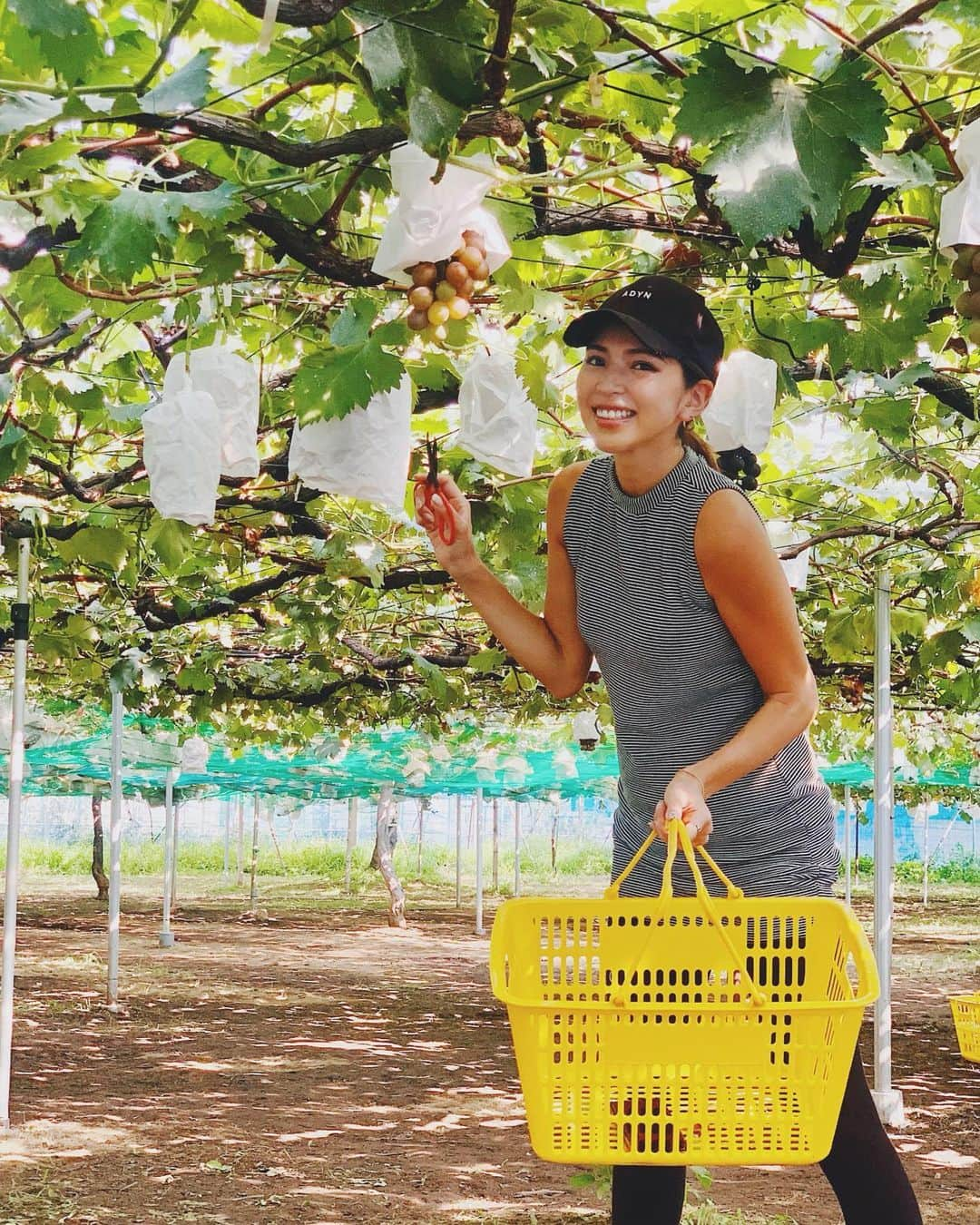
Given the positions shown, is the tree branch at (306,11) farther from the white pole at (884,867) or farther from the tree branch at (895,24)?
the white pole at (884,867)

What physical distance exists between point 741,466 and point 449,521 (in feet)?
6.16

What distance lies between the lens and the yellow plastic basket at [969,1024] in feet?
24.3

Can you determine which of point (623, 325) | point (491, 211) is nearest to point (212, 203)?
point (491, 211)

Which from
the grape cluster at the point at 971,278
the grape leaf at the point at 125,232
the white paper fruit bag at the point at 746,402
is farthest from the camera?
the white paper fruit bag at the point at 746,402

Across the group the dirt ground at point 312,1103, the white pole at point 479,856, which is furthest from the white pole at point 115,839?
the white pole at point 479,856

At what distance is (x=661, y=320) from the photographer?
2.10m

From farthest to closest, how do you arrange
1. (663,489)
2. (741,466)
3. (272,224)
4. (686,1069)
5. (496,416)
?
1. (741,466)
2. (496,416)
3. (272,224)
4. (663,489)
5. (686,1069)

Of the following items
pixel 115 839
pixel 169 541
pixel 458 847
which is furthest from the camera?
pixel 458 847

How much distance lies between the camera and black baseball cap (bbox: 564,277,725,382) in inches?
82.0

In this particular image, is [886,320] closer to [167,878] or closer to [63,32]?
[63,32]

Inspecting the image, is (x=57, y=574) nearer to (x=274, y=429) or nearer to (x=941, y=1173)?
(x=274, y=429)

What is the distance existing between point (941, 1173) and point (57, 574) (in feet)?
16.8

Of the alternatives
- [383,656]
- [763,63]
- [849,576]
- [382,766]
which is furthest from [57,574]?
[382,766]

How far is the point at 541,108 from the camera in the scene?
2207 millimetres
